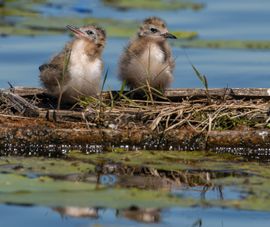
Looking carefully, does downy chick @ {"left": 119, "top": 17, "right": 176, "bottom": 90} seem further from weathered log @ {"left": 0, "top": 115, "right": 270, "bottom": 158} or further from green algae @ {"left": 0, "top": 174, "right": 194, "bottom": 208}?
green algae @ {"left": 0, "top": 174, "right": 194, "bottom": 208}

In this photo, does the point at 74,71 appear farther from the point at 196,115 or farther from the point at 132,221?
the point at 132,221

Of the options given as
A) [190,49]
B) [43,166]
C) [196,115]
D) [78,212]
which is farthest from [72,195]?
[190,49]

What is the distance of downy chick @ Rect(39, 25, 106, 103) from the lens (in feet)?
39.6

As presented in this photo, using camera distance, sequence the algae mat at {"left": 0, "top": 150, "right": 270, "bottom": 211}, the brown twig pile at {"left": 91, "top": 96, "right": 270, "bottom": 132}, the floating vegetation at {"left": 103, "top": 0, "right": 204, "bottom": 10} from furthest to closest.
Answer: the floating vegetation at {"left": 103, "top": 0, "right": 204, "bottom": 10} → the brown twig pile at {"left": 91, "top": 96, "right": 270, "bottom": 132} → the algae mat at {"left": 0, "top": 150, "right": 270, "bottom": 211}

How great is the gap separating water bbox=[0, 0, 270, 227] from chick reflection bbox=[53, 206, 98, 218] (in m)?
0.04

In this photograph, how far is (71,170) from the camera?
1034 cm

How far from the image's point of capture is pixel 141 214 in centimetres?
932

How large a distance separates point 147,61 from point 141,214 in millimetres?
3699

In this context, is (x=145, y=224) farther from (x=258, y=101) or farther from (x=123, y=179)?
(x=258, y=101)

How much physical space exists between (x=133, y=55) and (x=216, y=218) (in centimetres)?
391

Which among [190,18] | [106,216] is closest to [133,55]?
[106,216]

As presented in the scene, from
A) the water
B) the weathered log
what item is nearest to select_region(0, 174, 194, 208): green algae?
the water

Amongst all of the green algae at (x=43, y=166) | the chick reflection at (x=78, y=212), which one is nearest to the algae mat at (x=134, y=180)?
the green algae at (x=43, y=166)

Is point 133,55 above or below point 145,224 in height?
above
